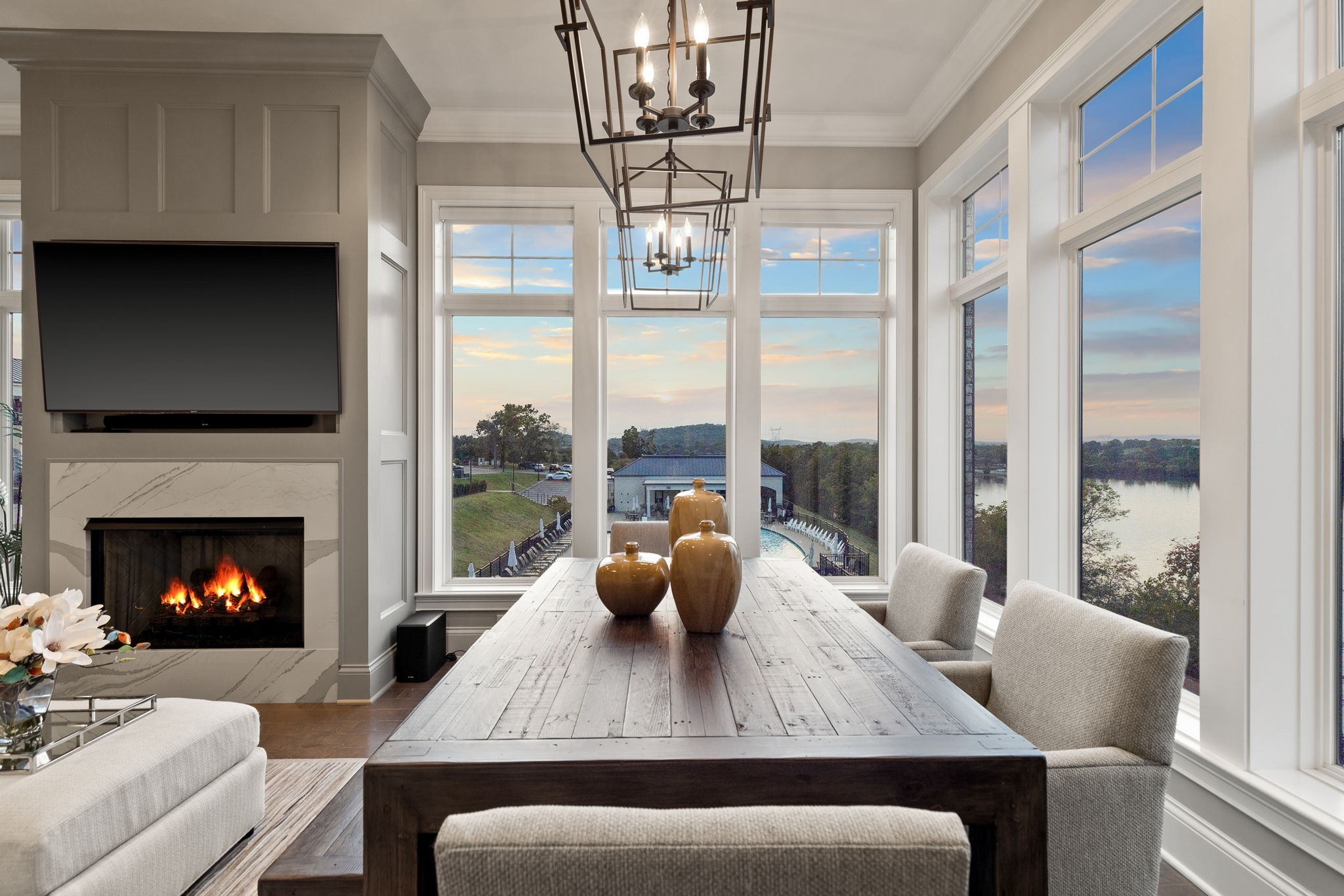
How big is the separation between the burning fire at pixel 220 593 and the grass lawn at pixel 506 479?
1171 millimetres

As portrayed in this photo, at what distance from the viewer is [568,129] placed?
4117 mm

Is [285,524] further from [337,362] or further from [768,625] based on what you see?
[768,625]

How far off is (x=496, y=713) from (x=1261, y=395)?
189cm

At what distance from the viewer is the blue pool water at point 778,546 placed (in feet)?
14.5

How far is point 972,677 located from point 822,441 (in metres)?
2.56

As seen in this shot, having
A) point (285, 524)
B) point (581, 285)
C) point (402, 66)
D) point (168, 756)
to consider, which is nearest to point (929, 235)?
point (581, 285)

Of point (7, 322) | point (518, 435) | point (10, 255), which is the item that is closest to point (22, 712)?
point (518, 435)

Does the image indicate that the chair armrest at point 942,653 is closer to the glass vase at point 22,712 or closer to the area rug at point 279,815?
the area rug at point 279,815

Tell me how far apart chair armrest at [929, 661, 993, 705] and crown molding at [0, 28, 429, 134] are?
3.36 metres

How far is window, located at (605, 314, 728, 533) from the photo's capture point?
14.4 ft

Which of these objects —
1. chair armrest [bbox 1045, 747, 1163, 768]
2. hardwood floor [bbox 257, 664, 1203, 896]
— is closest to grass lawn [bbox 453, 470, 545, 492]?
hardwood floor [bbox 257, 664, 1203, 896]

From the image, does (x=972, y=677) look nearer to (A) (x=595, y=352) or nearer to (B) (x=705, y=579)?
(B) (x=705, y=579)

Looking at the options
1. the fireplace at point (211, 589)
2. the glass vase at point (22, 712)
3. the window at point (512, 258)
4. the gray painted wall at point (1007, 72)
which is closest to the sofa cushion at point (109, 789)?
the glass vase at point (22, 712)

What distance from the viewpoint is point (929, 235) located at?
4.11 m
